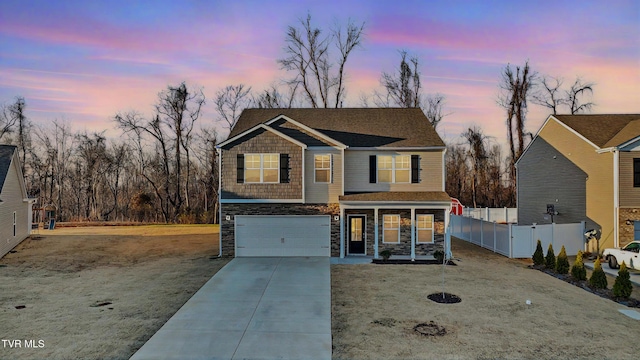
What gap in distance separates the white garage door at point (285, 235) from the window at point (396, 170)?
136 inches

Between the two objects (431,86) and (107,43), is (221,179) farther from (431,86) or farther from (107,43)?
(431,86)

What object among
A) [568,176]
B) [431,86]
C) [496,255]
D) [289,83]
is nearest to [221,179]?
[496,255]

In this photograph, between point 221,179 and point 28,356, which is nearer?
point 28,356

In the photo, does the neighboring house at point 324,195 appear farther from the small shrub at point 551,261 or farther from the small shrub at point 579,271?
the small shrub at point 579,271

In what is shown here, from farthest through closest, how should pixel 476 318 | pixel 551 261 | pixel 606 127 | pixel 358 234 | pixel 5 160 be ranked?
1. pixel 606 127
2. pixel 5 160
3. pixel 358 234
4. pixel 551 261
5. pixel 476 318

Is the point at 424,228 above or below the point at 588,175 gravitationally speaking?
below

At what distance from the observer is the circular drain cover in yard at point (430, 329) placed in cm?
823

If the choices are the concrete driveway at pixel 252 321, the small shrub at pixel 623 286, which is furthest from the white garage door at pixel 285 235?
the small shrub at pixel 623 286

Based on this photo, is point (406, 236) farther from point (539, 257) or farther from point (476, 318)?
point (476, 318)

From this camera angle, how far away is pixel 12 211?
62.6 ft

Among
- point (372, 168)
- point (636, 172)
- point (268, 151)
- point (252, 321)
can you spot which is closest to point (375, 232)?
point (372, 168)

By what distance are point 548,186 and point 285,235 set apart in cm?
1625

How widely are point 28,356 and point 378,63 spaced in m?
34.9

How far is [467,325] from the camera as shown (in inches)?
344
